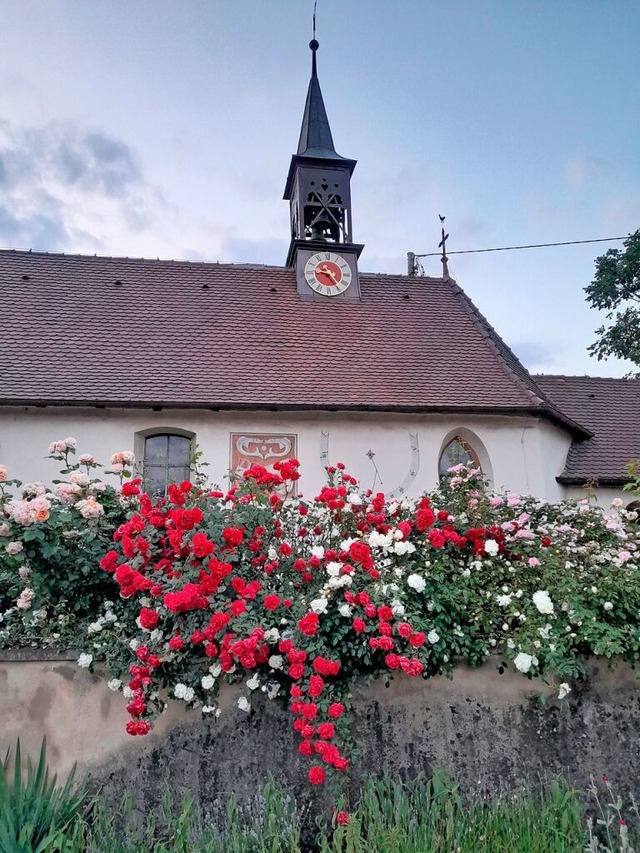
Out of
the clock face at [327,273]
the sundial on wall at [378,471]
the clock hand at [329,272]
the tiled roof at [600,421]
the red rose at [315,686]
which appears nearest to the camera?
the red rose at [315,686]

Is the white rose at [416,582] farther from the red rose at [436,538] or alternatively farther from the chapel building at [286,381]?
the chapel building at [286,381]

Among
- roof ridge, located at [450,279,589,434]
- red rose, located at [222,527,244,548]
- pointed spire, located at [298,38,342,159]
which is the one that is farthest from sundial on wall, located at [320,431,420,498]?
pointed spire, located at [298,38,342,159]

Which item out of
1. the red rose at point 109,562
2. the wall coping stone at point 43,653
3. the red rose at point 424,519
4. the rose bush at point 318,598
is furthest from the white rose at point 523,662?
the wall coping stone at point 43,653

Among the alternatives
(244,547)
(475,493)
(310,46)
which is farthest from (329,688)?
(310,46)

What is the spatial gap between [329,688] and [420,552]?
1.02 metres

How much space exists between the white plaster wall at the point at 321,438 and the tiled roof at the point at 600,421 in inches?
46.3

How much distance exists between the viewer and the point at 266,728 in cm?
378

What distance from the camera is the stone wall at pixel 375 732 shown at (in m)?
3.74

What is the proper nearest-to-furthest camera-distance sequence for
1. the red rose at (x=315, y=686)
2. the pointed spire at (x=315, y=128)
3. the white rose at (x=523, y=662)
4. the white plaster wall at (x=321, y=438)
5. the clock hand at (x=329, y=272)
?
the red rose at (x=315, y=686) < the white rose at (x=523, y=662) < the white plaster wall at (x=321, y=438) < the clock hand at (x=329, y=272) < the pointed spire at (x=315, y=128)

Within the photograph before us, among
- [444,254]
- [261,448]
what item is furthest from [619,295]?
[261,448]

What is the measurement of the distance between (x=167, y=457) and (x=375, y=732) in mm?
7505

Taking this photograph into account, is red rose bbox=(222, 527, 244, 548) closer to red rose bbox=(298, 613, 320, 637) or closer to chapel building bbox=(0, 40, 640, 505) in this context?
red rose bbox=(298, 613, 320, 637)

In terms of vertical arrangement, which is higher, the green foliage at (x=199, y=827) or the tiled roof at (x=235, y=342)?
the tiled roof at (x=235, y=342)

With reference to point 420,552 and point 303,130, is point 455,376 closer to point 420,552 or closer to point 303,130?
point 420,552
